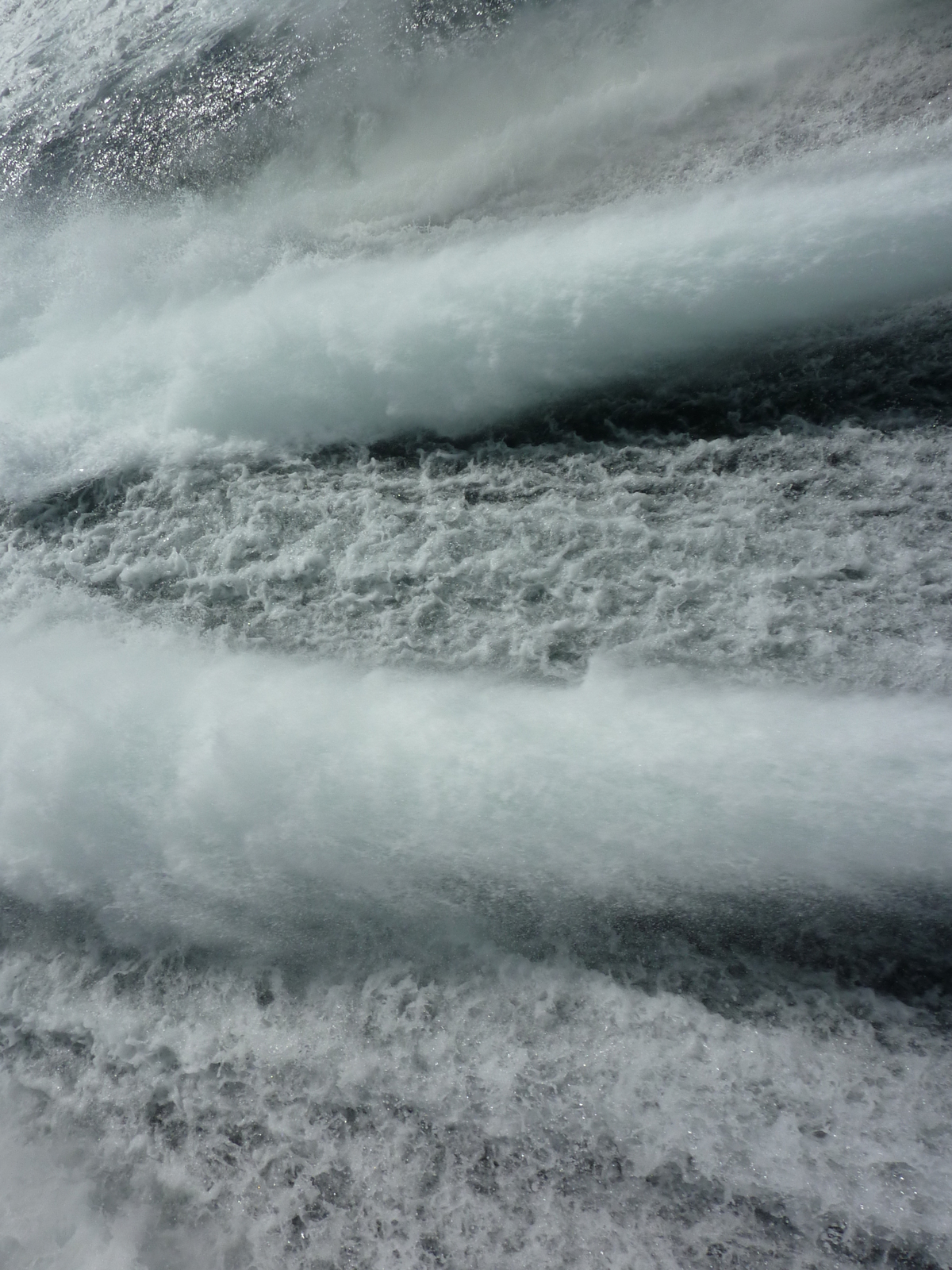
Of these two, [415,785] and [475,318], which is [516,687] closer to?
[415,785]

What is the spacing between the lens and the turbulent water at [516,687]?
6.81ft

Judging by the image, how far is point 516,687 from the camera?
95.8 inches

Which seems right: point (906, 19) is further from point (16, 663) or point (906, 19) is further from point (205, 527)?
point (16, 663)

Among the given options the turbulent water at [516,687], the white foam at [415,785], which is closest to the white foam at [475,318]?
the turbulent water at [516,687]

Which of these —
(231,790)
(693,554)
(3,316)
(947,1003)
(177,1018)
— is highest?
(3,316)

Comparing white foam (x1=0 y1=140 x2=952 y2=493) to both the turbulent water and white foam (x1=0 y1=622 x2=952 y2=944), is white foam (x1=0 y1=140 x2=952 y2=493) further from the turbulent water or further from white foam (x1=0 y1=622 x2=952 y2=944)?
white foam (x1=0 y1=622 x2=952 y2=944)

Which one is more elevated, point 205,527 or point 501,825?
point 205,527

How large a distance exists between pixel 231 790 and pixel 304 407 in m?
1.69

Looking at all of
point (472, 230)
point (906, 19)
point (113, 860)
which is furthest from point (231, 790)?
point (906, 19)

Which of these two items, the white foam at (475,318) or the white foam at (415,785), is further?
the white foam at (475,318)

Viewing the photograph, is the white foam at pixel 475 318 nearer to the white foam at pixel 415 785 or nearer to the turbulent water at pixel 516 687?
the turbulent water at pixel 516 687

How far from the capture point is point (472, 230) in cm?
331

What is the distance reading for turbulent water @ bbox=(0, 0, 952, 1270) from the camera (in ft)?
6.81

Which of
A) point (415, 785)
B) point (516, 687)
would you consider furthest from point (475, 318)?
point (415, 785)
